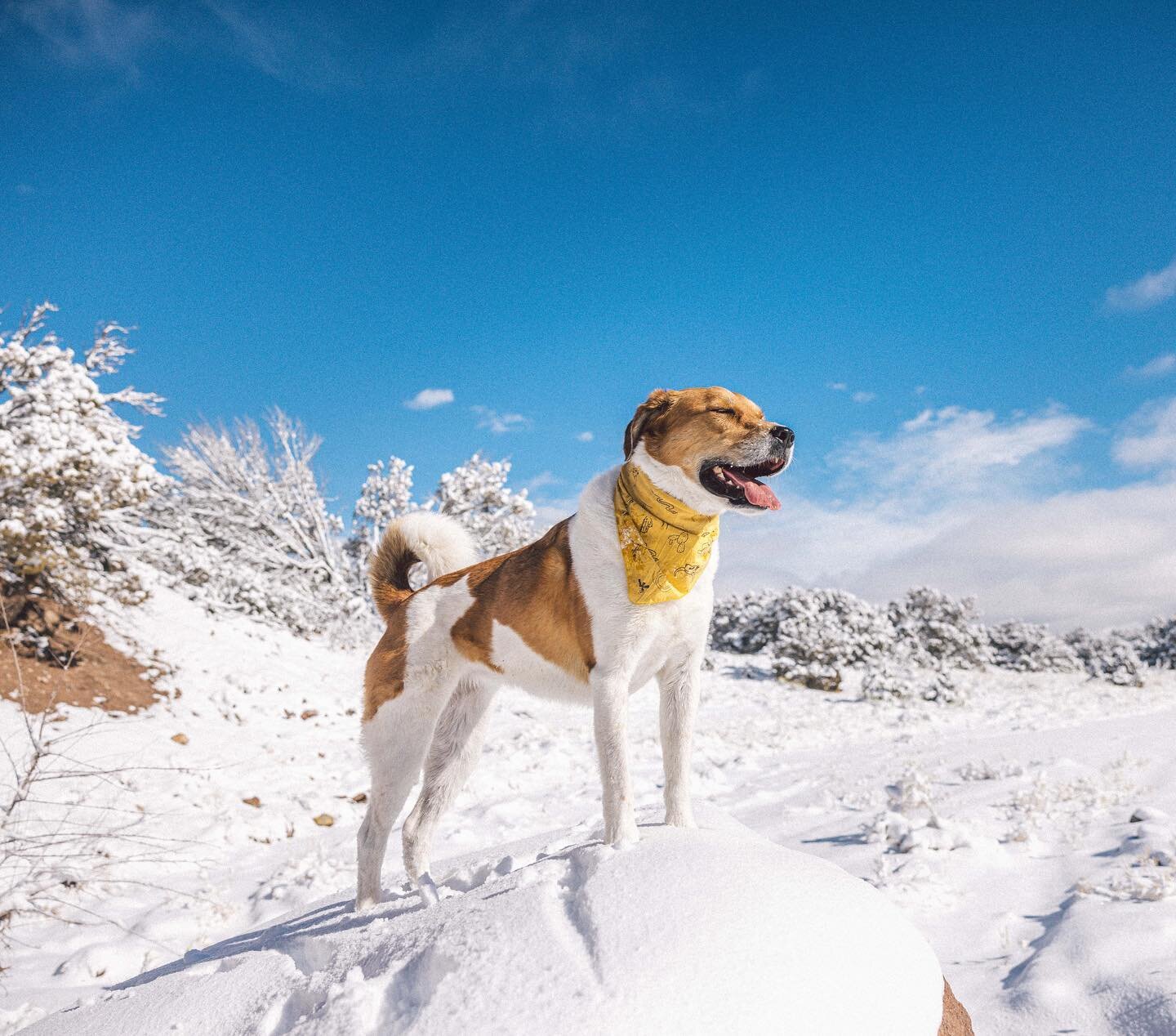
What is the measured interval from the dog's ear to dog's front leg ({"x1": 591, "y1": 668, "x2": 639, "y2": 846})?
87cm

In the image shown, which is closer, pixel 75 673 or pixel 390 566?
pixel 390 566

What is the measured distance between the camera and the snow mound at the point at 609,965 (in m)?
1.54

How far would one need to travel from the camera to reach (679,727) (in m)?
2.80

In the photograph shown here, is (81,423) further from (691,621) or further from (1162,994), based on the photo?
(1162,994)

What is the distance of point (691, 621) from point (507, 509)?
42.9 ft

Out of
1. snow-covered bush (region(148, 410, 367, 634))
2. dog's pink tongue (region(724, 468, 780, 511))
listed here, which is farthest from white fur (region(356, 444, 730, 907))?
snow-covered bush (region(148, 410, 367, 634))

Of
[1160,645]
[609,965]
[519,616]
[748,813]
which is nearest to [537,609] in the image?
[519,616]

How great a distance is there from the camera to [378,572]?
12.2ft

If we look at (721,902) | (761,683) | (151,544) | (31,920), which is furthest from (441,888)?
(761,683)

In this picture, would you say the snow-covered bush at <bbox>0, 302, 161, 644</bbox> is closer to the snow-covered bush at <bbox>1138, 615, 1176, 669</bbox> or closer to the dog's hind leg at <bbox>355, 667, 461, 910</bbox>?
the dog's hind leg at <bbox>355, 667, 461, 910</bbox>

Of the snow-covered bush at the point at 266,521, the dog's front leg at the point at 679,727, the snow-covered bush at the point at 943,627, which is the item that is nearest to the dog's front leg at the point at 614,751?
the dog's front leg at the point at 679,727

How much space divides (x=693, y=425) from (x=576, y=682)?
105cm

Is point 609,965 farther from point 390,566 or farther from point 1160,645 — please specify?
point 1160,645

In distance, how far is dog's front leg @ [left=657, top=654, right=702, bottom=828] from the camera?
2779mm
